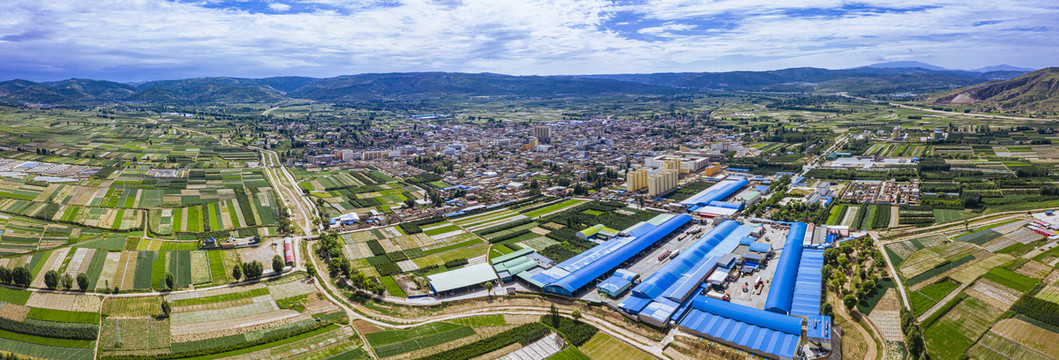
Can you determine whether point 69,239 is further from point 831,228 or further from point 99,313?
point 831,228

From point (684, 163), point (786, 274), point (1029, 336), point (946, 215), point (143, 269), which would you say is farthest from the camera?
point (684, 163)

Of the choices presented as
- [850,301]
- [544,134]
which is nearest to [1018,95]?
[544,134]

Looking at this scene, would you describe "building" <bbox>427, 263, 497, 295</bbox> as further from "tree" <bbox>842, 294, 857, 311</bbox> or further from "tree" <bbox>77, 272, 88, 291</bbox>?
"tree" <bbox>842, 294, 857, 311</bbox>

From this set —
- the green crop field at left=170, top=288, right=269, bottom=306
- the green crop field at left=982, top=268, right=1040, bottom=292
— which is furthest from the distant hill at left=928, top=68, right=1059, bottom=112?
the green crop field at left=170, top=288, right=269, bottom=306

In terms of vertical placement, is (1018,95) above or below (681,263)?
above

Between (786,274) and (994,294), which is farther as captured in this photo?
(786,274)

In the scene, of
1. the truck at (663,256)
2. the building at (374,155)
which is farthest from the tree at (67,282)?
the building at (374,155)

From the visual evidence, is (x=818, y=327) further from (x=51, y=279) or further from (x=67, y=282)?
(x=51, y=279)

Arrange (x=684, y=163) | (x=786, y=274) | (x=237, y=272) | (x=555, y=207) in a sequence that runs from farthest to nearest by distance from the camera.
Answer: (x=684, y=163) < (x=555, y=207) < (x=237, y=272) < (x=786, y=274)
